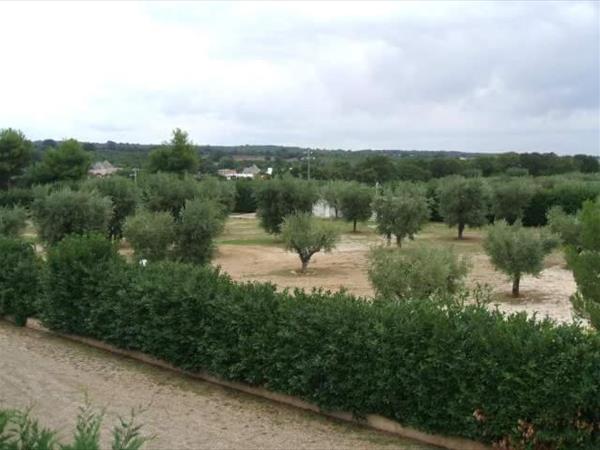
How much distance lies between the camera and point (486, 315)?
7508mm

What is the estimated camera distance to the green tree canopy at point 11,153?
5403 cm

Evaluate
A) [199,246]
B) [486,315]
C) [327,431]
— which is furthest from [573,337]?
[199,246]

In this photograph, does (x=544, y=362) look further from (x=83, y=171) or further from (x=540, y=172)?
(x=540, y=172)

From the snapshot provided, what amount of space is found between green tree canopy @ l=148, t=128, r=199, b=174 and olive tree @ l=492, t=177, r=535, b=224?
78.7 feet

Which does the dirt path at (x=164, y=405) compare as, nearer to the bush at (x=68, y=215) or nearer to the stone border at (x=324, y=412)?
the stone border at (x=324, y=412)

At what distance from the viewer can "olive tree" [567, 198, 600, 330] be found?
30.0ft

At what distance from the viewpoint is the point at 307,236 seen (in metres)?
24.5

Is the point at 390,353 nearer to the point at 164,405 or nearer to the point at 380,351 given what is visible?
the point at 380,351

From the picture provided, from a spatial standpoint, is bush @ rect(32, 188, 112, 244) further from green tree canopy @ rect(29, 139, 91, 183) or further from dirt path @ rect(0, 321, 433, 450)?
green tree canopy @ rect(29, 139, 91, 183)

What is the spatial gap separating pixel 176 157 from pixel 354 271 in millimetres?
31810

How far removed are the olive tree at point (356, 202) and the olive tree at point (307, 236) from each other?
12.6 m

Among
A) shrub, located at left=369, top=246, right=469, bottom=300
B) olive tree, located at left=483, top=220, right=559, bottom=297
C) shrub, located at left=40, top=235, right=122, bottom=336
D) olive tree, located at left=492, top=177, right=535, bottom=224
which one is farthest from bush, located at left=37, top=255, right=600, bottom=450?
olive tree, located at left=492, top=177, right=535, bottom=224

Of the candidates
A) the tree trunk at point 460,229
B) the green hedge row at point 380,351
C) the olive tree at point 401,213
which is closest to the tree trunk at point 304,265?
the olive tree at point 401,213

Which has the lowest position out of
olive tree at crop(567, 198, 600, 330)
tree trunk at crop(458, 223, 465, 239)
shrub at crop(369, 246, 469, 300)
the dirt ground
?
the dirt ground
